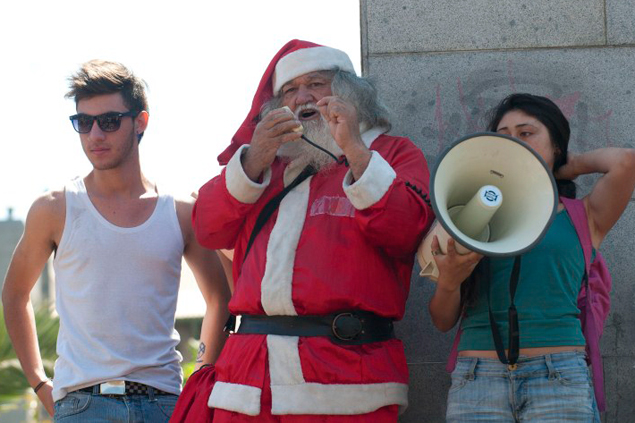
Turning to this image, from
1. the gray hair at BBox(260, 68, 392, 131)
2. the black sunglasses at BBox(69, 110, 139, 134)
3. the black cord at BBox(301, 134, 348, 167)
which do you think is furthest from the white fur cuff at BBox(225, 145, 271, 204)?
the black sunglasses at BBox(69, 110, 139, 134)

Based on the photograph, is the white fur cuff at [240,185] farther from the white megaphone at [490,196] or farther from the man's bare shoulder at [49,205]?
the man's bare shoulder at [49,205]

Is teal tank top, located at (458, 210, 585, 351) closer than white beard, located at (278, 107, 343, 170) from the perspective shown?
Yes

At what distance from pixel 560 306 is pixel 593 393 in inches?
12.5

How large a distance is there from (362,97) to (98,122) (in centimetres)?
114

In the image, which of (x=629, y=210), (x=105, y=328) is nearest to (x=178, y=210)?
(x=105, y=328)

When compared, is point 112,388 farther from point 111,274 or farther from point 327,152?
point 327,152

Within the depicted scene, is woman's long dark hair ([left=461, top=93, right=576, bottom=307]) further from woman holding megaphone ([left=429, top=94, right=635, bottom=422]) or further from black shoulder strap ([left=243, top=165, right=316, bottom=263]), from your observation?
black shoulder strap ([left=243, top=165, right=316, bottom=263])

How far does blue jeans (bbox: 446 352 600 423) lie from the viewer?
3.26 metres

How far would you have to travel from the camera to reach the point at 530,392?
10.8 ft

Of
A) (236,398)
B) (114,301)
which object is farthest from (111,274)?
(236,398)

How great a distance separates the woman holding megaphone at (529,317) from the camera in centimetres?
329

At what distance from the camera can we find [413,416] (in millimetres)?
4230

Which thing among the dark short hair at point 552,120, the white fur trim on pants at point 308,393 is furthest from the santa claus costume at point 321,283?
the dark short hair at point 552,120

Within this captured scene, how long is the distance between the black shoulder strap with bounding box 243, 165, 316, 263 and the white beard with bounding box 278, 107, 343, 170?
1.5 inches
